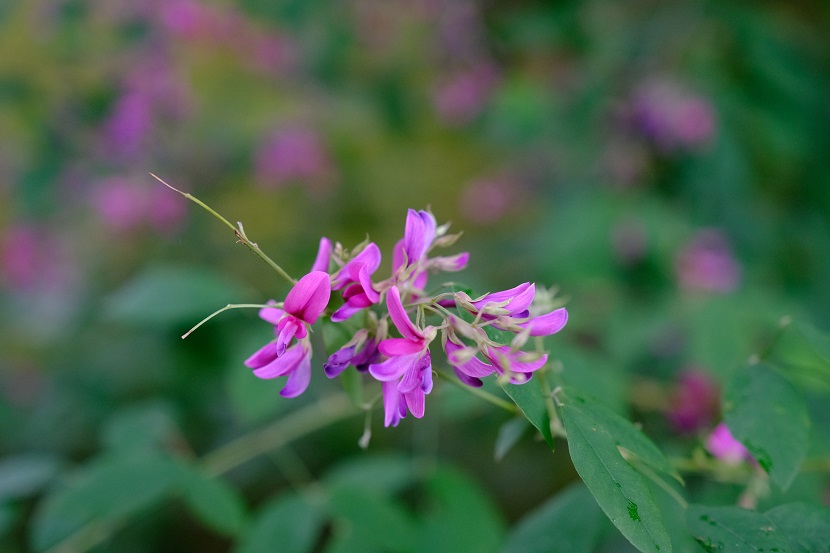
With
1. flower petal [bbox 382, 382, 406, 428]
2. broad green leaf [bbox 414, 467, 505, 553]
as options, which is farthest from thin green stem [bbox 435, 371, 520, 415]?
broad green leaf [bbox 414, 467, 505, 553]

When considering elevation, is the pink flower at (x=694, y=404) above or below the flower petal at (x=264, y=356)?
below

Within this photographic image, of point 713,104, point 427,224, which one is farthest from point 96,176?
point 427,224

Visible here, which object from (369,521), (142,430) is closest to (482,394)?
(369,521)

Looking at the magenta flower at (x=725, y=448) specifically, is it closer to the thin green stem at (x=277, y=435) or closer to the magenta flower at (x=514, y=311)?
the magenta flower at (x=514, y=311)

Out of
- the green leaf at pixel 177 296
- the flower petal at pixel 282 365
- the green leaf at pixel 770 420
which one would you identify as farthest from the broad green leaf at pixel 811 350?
the green leaf at pixel 177 296

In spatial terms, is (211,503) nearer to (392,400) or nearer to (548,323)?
(392,400)

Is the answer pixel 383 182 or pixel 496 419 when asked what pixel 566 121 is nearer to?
pixel 496 419
